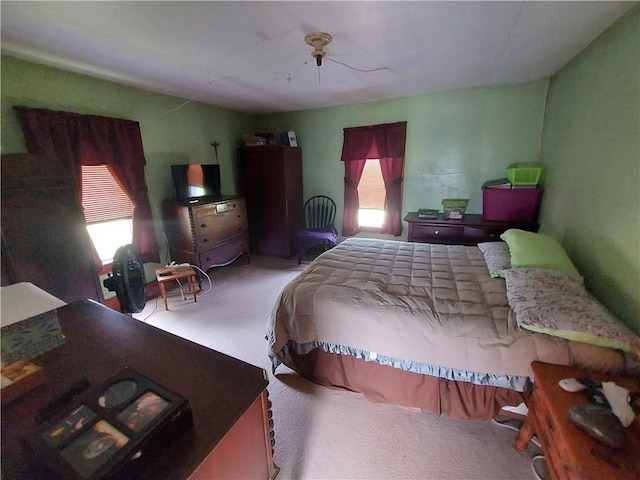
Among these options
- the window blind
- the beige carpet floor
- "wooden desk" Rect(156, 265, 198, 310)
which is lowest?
the beige carpet floor

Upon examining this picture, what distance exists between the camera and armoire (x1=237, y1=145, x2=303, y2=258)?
3.85m

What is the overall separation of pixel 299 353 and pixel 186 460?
1.23 metres

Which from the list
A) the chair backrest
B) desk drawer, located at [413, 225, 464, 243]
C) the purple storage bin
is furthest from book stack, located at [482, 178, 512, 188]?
the chair backrest

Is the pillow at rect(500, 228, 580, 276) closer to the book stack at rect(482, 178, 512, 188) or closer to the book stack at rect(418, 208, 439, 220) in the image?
the book stack at rect(482, 178, 512, 188)

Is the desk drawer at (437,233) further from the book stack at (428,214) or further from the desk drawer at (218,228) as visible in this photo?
the desk drawer at (218,228)

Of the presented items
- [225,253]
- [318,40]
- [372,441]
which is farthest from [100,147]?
[372,441]

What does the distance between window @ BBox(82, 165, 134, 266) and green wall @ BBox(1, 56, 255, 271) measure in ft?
1.07

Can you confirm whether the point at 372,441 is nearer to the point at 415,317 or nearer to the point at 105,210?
the point at 415,317

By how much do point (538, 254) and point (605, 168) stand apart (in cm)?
65

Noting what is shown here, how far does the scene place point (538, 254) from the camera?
5.84 feet

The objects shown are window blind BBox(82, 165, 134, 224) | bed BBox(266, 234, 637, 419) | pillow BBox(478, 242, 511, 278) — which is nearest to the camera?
bed BBox(266, 234, 637, 419)

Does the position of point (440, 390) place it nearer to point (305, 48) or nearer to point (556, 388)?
point (556, 388)

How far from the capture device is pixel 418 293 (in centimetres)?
167

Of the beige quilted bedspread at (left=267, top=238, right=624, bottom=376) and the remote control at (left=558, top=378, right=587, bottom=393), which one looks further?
the beige quilted bedspread at (left=267, top=238, right=624, bottom=376)
